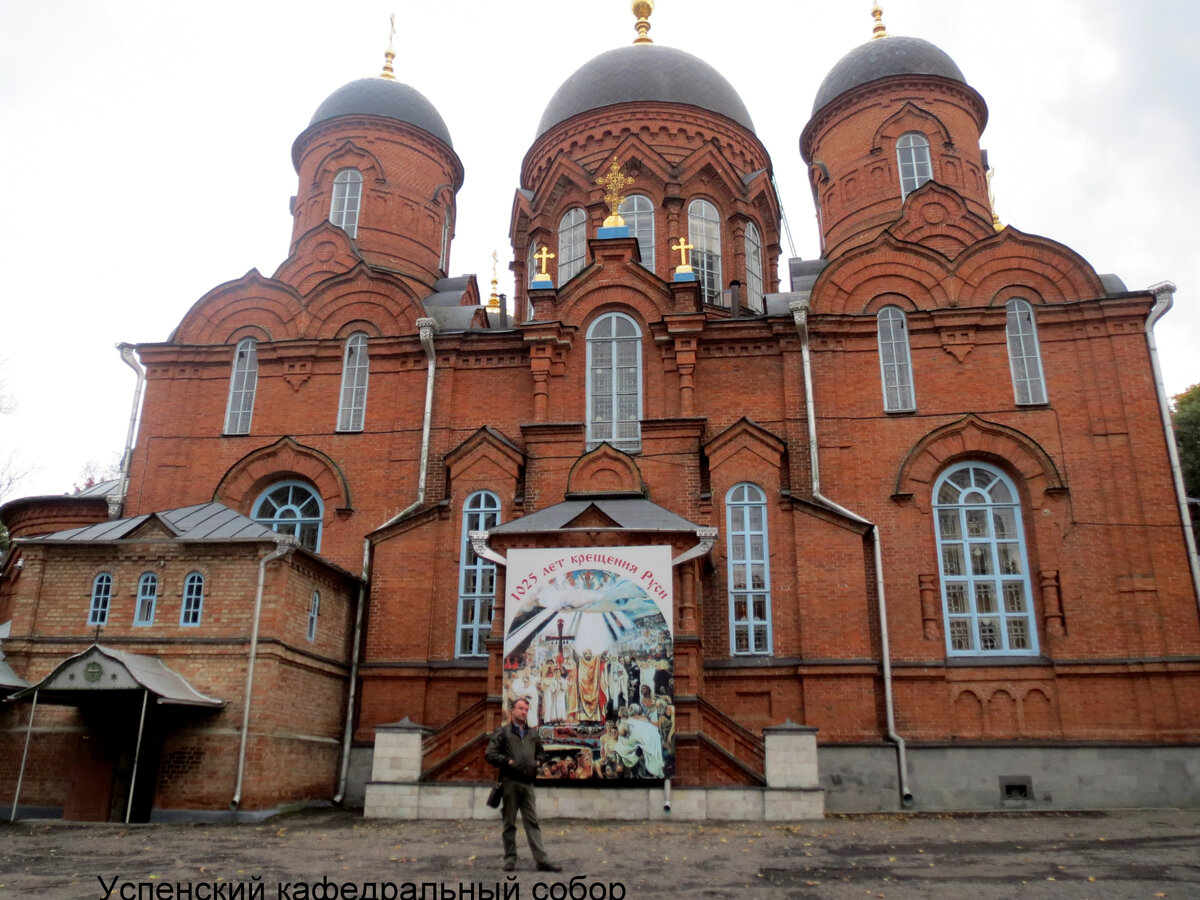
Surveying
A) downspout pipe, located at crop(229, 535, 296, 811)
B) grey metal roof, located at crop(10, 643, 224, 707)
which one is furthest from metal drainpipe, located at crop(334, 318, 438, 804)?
grey metal roof, located at crop(10, 643, 224, 707)

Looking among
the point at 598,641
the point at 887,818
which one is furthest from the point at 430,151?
the point at 887,818

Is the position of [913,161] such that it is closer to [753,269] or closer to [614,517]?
[753,269]

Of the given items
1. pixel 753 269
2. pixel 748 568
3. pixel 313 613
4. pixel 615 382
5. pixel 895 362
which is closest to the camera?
pixel 313 613

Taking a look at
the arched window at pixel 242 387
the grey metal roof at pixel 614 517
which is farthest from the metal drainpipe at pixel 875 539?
the arched window at pixel 242 387

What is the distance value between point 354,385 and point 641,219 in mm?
7365

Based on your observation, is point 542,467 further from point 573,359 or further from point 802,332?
point 802,332

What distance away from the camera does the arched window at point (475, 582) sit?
15578 mm

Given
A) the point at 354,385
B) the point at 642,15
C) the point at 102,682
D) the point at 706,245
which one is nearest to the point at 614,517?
the point at 354,385

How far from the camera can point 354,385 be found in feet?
58.4

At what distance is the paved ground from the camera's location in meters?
7.62

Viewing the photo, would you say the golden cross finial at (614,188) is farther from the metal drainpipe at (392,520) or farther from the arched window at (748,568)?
the arched window at (748,568)

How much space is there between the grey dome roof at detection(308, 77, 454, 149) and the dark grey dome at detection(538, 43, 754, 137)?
2.67m

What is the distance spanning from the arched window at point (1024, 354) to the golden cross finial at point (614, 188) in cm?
749

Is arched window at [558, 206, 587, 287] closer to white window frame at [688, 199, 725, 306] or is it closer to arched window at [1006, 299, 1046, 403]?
white window frame at [688, 199, 725, 306]
